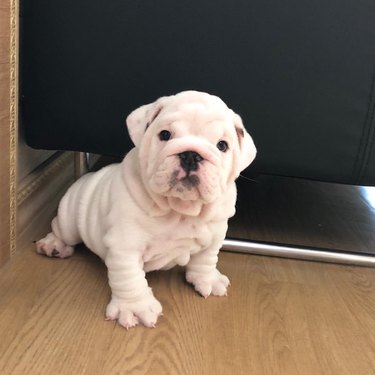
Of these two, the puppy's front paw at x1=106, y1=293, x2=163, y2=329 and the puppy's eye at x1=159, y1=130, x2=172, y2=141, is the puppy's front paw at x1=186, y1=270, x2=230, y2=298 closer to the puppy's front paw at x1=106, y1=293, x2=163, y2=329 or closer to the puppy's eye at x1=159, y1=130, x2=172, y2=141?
the puppy's front paw at x1=106, y1=293, x2=163, y2=329

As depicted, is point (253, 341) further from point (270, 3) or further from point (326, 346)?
point (270, 3)

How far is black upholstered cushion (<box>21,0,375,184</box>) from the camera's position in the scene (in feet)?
3.53

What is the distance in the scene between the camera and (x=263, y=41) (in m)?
1.09

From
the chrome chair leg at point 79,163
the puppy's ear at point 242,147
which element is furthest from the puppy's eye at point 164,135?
the chrome chair leg at point 79,163

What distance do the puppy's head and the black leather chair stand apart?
0.24 meters

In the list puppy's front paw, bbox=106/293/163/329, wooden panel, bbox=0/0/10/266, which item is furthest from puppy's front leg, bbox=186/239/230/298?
wooden panel, bbox=0/0/10/266

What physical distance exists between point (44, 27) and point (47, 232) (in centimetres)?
52

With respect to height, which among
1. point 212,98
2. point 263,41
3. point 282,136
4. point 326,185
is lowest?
point 326,185

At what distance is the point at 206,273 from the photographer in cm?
106

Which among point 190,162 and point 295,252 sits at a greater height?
point 190,162

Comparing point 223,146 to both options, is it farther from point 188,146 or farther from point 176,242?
point 176,242

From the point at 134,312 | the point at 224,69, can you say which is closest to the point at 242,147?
the point at 224,69

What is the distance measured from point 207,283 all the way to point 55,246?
0.38 metres

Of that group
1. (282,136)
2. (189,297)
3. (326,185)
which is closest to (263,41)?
(282,136)
